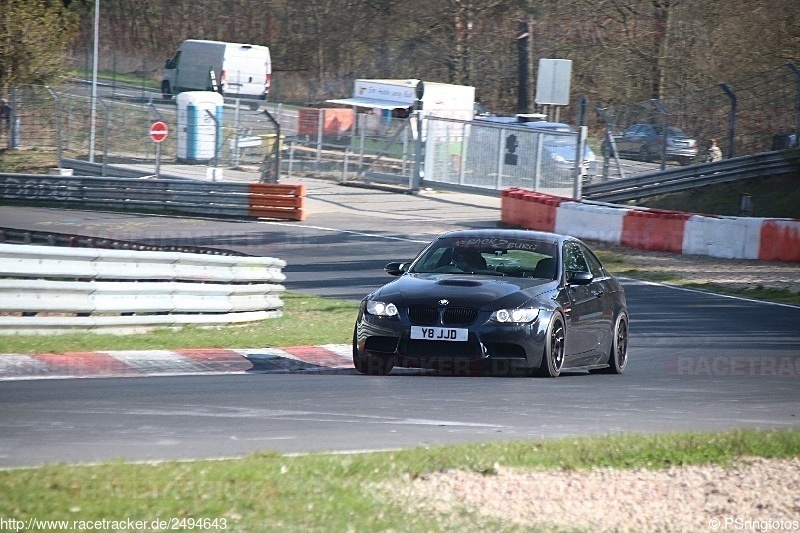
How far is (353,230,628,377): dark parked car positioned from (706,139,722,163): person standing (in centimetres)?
1906

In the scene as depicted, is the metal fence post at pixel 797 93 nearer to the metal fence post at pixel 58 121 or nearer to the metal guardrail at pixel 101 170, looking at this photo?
the metal guardrail at pixel 101 170

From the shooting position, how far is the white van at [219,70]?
50.4 metres

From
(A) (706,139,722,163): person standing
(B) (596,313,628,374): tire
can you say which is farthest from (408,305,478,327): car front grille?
(A) (706,139,722,163): person standing

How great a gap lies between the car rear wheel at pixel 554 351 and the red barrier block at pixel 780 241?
12275 millimetres

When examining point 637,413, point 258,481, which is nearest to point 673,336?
point 637,413

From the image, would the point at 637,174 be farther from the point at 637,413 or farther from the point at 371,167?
the point at 637,413

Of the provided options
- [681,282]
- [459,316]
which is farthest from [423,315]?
[681,282]

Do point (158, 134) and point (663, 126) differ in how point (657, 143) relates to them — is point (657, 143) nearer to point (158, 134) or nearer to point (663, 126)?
point (663, 126)

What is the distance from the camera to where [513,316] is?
31.4 ft

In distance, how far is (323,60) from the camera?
65000 mm

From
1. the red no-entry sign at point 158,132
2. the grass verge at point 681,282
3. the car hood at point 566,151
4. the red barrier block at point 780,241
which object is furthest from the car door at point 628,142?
the red no-entry sign at point 158,132

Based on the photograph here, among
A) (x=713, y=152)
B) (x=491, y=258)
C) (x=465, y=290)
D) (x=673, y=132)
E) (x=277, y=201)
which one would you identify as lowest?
(x=277, y=201)

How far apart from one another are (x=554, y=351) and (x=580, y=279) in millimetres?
864

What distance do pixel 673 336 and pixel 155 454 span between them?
925 centimetres
